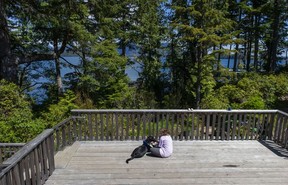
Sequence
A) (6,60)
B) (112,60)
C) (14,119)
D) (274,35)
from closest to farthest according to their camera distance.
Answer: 1. (14,119)
2. (6,60)
3. (112,60)
4. (274,35)

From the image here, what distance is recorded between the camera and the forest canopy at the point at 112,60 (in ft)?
29.9

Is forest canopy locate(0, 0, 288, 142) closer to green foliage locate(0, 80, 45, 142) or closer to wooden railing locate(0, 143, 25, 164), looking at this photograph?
green foliage locate(0, 80, 45, 142)

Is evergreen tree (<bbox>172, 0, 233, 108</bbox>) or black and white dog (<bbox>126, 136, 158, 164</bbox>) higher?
evergreen tree (<bbox>172, 0, 233, 108</bbox>)

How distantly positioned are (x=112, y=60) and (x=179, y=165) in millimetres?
7346

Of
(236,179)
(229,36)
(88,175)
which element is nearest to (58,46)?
(229,36)

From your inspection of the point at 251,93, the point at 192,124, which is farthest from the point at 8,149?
the point at 251,93

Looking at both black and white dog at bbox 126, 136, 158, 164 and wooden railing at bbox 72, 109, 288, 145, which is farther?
wooden railing at bbox 72, 109, 288, 145

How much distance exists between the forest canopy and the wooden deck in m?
3.15

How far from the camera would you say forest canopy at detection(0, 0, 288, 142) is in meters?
9.12

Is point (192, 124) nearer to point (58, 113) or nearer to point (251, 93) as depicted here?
point (58, 113)

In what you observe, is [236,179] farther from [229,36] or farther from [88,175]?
[229,36]

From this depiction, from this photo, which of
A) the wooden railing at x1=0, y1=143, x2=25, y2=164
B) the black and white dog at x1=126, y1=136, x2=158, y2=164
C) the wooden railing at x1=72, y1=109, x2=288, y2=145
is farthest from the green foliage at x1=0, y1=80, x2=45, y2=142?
the black and white dog at x1=126, y1=136, x2=158, y2=164

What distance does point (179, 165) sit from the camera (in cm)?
453

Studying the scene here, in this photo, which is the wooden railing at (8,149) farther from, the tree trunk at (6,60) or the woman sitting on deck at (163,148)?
the tree trunk at (6,60)
